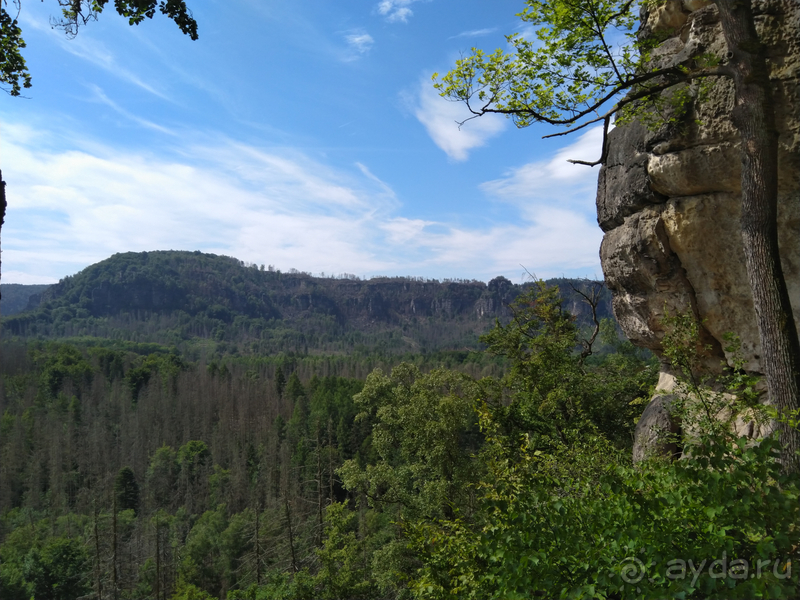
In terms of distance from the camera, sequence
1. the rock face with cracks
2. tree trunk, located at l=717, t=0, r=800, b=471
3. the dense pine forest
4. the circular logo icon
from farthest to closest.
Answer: the rock face with cracks < tree trunk, located at l=717, t=0, r=800, b=471 < the dense pine forest < the circular logo icon

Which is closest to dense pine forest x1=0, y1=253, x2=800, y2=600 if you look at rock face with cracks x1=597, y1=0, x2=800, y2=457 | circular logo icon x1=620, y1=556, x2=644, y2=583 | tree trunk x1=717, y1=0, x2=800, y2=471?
circular logo icon x1=620, y1=556, x2=644, y2=583

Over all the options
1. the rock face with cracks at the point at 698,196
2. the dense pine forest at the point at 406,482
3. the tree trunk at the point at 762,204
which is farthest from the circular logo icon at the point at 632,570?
the rock face with cracks at the point at 698,196

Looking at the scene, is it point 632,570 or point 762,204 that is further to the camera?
point 762,204

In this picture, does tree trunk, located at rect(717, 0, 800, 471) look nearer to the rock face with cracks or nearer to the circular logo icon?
the rock face with cracks

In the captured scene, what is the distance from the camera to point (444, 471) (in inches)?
731

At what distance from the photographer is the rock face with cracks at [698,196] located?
7.14 meters

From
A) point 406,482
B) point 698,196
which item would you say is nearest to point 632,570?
point 698,196

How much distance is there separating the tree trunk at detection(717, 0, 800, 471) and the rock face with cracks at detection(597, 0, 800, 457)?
5.27ft

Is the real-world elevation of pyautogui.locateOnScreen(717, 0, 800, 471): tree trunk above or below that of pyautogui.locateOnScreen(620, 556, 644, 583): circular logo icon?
above

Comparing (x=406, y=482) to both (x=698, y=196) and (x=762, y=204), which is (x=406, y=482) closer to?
(x=698, y=196)

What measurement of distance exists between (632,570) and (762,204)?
4608 mm

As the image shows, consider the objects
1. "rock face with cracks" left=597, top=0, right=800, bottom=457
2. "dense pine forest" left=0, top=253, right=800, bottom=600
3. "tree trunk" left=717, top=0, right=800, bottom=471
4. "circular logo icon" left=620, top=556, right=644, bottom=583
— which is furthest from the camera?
"rock face with cracks" left=597, top=0, right=800, bottom=457

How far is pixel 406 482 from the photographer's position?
771 inches

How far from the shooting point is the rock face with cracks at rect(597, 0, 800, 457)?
7.14 metres
